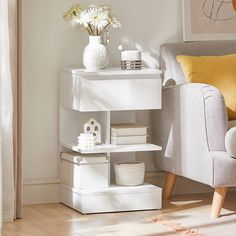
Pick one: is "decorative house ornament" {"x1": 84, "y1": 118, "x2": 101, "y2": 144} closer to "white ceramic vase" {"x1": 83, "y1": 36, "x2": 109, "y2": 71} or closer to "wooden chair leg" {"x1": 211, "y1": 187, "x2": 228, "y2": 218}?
"white ceramic vase" {"x1": 83, "y1": 36, "x2": 109, "y2": 71}

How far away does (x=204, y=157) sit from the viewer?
4.42 meters

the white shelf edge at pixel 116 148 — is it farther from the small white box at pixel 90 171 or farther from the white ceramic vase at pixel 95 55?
the white ceramic vase at pixel 95 55

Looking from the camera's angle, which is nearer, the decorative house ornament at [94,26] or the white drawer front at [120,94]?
the white drawer front at [120,94]

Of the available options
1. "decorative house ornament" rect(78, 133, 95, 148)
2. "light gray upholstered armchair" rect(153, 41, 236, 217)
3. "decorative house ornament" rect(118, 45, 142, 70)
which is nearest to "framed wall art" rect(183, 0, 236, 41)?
"light gray upholstered armchair" rect(153, 41, 236, 217)

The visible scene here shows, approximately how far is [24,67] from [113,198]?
3.12ft

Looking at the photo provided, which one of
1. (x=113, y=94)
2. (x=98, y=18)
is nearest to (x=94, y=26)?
(x=98, y=18)

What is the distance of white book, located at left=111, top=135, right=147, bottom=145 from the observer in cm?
470

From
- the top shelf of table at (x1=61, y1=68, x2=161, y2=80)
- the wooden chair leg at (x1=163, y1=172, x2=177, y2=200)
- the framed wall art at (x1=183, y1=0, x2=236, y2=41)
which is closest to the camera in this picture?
the top shelf of table at (x1=61, y1=68, x2=161, y2=80)

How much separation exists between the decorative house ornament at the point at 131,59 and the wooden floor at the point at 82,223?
853 mm

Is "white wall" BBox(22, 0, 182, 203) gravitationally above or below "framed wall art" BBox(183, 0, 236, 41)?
below

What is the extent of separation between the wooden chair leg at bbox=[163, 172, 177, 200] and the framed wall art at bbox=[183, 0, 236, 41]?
0.89 m

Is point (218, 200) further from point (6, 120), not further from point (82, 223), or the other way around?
point (6, 120)

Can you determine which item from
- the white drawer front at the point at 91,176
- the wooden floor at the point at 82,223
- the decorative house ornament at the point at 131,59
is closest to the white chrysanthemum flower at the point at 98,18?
the decorative house ornament at the point at 131,59

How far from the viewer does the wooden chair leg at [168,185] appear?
4.93 metres
